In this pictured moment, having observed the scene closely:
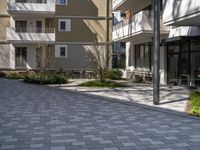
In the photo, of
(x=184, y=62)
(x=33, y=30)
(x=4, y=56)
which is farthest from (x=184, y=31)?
(x=4, y=56)

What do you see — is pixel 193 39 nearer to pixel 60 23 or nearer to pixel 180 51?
pixel 180 51

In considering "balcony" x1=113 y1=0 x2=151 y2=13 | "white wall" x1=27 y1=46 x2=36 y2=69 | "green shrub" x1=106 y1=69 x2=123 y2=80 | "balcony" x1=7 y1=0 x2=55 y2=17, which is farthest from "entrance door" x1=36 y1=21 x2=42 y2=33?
"green shrub" x1=106 y1=69 x2=123 y2=80

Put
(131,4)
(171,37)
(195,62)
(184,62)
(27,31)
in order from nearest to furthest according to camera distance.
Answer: (195,62), (184,62), (171,37), (131,4), (27,31)

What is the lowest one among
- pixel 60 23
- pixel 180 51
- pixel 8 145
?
pixel 8 145

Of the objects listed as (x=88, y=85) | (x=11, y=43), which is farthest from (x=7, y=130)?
(x=11, y=43)

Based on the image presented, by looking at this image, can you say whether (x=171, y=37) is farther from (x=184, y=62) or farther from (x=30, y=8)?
(x=30, y=8)

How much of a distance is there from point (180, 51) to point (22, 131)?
14683mm

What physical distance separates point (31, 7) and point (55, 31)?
3.34 metres

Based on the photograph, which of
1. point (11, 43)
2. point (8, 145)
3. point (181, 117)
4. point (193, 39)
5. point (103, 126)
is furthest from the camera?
point (11, 43)

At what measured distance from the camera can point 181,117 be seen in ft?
35.2

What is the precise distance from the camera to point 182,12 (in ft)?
53.5

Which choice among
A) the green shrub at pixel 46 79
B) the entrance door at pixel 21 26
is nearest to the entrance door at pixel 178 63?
the green shrub at pixel 46 79

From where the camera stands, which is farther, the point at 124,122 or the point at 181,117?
the point at 181,117

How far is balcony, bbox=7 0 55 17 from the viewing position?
32.5 metres
